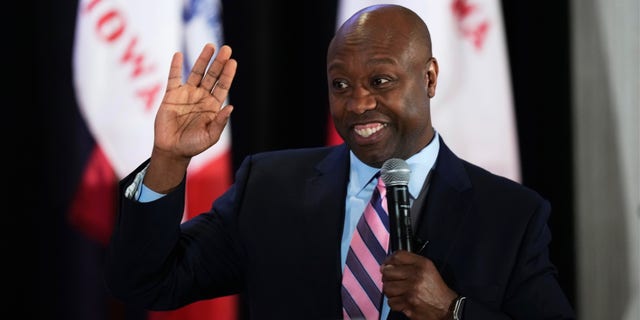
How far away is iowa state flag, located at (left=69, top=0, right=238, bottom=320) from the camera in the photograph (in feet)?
9.64

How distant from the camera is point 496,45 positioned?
10.1 feet

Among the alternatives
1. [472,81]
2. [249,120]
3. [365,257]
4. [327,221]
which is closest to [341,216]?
[327,221]

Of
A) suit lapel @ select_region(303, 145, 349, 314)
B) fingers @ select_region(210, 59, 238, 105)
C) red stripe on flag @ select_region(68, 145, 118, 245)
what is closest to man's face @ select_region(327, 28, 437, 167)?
suit lapel @ select_region(303, 145, 349, 314)

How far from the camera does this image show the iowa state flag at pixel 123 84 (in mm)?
2939

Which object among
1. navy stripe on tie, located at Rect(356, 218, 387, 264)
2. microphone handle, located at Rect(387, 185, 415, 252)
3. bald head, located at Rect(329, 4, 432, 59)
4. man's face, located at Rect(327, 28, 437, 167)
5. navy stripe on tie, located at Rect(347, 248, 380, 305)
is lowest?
navy stripe on tie, located at Rect(347, 248, 380, 305)

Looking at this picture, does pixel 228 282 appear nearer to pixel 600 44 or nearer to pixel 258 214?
pixel 258 214

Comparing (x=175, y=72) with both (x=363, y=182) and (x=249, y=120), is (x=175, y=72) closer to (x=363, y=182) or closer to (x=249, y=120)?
(x=363, y=182)

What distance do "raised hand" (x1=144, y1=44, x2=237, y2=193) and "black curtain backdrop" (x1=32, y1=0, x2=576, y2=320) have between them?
1.10 m

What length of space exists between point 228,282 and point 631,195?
5.56 ft

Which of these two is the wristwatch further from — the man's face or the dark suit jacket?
the man's face

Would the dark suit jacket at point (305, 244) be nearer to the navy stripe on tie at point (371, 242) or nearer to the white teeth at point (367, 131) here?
the navy stripe on tie at point (371, 242)

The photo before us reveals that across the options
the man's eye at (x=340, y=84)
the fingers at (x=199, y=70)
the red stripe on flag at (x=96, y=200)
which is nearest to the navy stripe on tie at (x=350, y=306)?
the man's eye at (x=340, y=84)

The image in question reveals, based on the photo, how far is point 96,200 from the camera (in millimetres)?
2998

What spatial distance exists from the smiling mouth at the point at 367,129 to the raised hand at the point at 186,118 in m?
0.30
